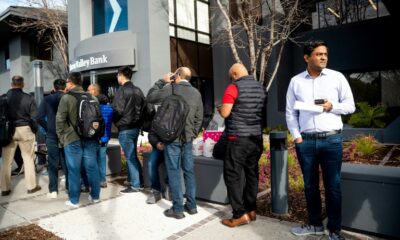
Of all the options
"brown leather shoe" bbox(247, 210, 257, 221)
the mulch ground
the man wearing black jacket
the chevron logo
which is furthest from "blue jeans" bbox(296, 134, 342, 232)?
the chevron logo

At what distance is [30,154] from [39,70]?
2.84 meters

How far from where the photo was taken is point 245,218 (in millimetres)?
3879

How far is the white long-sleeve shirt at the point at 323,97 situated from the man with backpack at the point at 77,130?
2.90 metres

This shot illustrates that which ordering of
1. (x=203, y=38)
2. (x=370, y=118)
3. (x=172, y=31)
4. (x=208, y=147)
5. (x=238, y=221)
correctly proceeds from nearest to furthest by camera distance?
(x=238, y=221) → (x=208, y=147) → (x=370, y=118) → (x=172, y=31) → (x=203, y=38)

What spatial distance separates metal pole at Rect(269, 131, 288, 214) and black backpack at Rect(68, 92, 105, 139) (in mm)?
2600

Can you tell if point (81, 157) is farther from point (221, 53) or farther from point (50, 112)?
point (221, 53)

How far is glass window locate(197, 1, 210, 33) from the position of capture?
15180mm

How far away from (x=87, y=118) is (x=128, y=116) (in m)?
0.82

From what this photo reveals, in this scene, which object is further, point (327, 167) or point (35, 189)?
point (35, 189)

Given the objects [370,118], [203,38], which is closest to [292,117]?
[370,118]

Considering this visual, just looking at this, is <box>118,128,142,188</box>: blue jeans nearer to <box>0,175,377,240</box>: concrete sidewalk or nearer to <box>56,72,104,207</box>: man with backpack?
<box>0,175,377,240</box>: concrete sidewalk

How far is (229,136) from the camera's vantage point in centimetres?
381

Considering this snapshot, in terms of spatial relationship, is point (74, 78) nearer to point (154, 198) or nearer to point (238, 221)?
point (154, 198)

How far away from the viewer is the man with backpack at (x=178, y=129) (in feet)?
13.2
